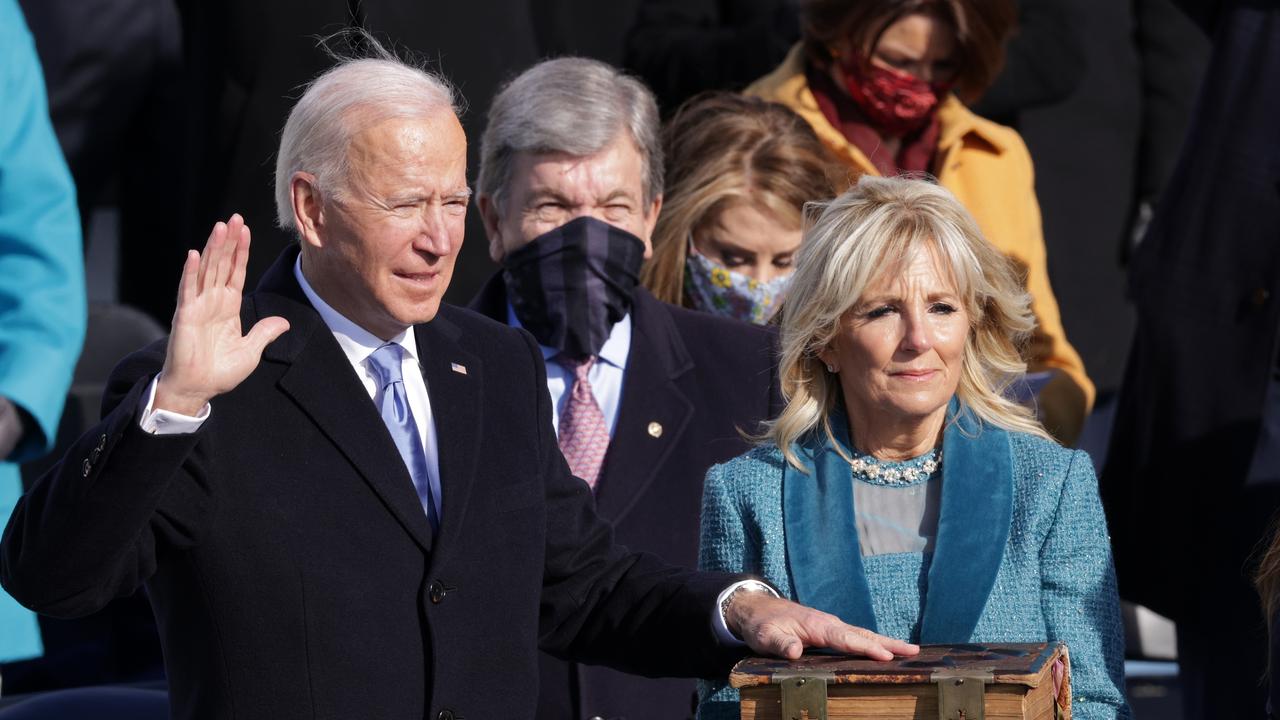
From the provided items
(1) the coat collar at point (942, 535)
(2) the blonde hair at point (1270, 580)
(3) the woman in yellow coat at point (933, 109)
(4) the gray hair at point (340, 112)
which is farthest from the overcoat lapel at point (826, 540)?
(3) the woman in yellow coat at point (933, 109)

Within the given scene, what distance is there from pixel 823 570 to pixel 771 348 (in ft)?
3.03

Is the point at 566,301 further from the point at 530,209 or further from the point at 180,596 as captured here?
the point at 180,596

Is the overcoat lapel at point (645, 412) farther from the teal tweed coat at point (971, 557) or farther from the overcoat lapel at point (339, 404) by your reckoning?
the overcoat lapel at point (339, 404)

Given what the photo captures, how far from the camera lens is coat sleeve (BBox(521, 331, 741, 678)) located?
328cm

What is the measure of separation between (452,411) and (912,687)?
88 centimetres

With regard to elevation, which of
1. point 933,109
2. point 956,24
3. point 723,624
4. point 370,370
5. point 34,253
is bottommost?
point 34,253

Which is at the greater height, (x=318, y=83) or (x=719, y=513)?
(x=318, y=83)

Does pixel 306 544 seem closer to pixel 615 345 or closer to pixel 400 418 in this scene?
pixel 400 418

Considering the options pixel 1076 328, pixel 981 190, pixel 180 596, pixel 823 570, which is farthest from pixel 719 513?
pixel 1076 328

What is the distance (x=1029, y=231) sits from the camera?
5277 mm

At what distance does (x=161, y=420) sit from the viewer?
2.67 meters

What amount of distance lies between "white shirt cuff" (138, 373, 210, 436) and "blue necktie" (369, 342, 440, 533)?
459mm

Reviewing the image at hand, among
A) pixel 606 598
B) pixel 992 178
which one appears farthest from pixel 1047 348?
pixel 606 598

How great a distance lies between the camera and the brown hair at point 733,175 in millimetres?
4684
